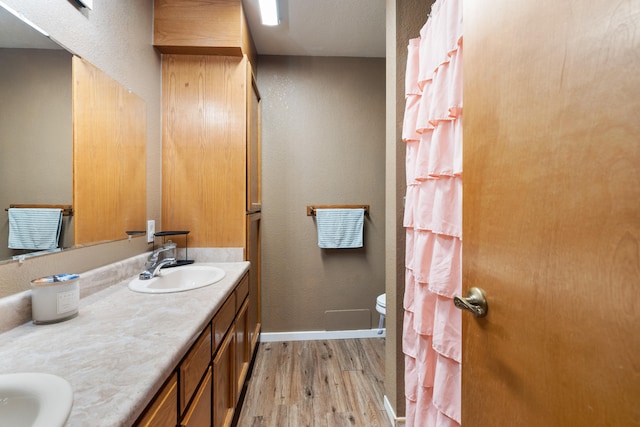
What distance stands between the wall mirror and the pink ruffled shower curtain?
4.68 ft

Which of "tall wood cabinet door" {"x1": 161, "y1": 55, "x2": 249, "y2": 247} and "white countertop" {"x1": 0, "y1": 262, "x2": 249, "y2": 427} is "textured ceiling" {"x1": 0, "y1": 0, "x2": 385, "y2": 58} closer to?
"tall wood cabinet door" {"x1": 161, "y1": 55, "x2": 249, "y2": 247}

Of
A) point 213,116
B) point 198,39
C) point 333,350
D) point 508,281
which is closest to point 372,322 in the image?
point 333,350

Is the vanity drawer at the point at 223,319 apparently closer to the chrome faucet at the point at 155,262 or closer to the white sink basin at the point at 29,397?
the chrome faucet at the point at 155,262

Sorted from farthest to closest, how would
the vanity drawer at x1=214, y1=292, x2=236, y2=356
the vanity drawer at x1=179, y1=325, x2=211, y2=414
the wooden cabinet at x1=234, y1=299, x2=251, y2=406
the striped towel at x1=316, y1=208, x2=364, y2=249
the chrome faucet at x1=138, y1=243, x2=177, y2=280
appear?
the striped towel at x1=316, y1=208, x2=364, y2=249
the wooden cabinet at x1=234, y1=299, x2=251, y2=406
the chrome faucet at x1=138, y1=243, x2=177, y2=280
the vanity drawer at x1=214, y1=292, x2=236, y2=356
the vanity drawer at x1=179, y1=325, x2=211, y2=414

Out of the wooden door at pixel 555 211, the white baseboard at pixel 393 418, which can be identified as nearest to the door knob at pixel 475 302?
the wooden door at pixel 555 211

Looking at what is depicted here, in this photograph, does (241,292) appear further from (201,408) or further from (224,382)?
(201,408)

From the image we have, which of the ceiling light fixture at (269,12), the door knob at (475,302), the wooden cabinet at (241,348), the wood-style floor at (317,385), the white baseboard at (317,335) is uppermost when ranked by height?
the ceiling light fixture at (269,12)

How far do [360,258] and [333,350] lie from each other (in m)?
0.84

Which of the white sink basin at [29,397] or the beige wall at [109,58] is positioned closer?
the white sink basin at [29,397]

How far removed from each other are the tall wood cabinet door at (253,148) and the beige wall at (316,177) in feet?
0.26

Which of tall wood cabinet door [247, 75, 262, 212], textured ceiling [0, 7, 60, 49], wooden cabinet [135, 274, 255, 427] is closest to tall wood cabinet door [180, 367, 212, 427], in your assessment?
wooden cabinet [135, 274, 255, 427]

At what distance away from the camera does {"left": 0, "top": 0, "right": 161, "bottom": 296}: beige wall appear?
895 millimetres

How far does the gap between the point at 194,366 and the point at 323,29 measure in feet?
7.64

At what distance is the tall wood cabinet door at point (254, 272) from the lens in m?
1.92
